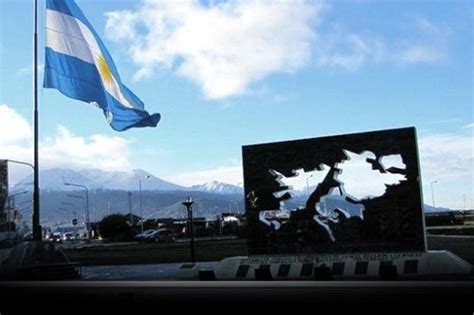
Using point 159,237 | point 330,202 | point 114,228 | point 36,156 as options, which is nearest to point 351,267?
point 330,202

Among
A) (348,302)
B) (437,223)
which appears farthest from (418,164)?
(437,223)

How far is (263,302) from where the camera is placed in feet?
53.3

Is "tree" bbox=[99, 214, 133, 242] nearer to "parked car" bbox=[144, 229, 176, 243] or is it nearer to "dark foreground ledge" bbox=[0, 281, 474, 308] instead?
"parked car" bbox=[144, 229, 176, 243]

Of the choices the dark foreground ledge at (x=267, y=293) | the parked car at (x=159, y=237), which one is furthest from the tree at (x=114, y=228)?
the dark foreground ledge at (x=267, y=293)

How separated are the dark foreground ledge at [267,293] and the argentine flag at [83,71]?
6.44 meters

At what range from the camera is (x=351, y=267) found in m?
22.9

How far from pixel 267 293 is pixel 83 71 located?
1174 cm

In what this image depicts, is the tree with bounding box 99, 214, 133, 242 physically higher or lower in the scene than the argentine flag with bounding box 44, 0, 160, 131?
lower

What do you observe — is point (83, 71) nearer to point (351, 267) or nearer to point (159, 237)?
point (351, 267)

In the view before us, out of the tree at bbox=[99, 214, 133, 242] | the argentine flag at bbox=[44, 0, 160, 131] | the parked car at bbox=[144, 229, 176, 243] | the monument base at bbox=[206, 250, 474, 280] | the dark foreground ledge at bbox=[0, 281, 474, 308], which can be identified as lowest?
the dark foreground ledge at bbox=[0, 281, 474, 308]

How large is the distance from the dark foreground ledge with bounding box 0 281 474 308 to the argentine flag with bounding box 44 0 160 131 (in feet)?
21.1

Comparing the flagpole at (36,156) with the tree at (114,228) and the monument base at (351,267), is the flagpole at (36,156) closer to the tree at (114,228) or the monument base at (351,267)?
the monument base at (351,267)

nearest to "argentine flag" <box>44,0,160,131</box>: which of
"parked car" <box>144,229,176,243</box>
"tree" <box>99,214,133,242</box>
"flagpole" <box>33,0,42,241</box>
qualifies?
"flagpole" <box>33,0,42,241</box>

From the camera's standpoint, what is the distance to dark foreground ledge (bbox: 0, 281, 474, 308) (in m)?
15.8
